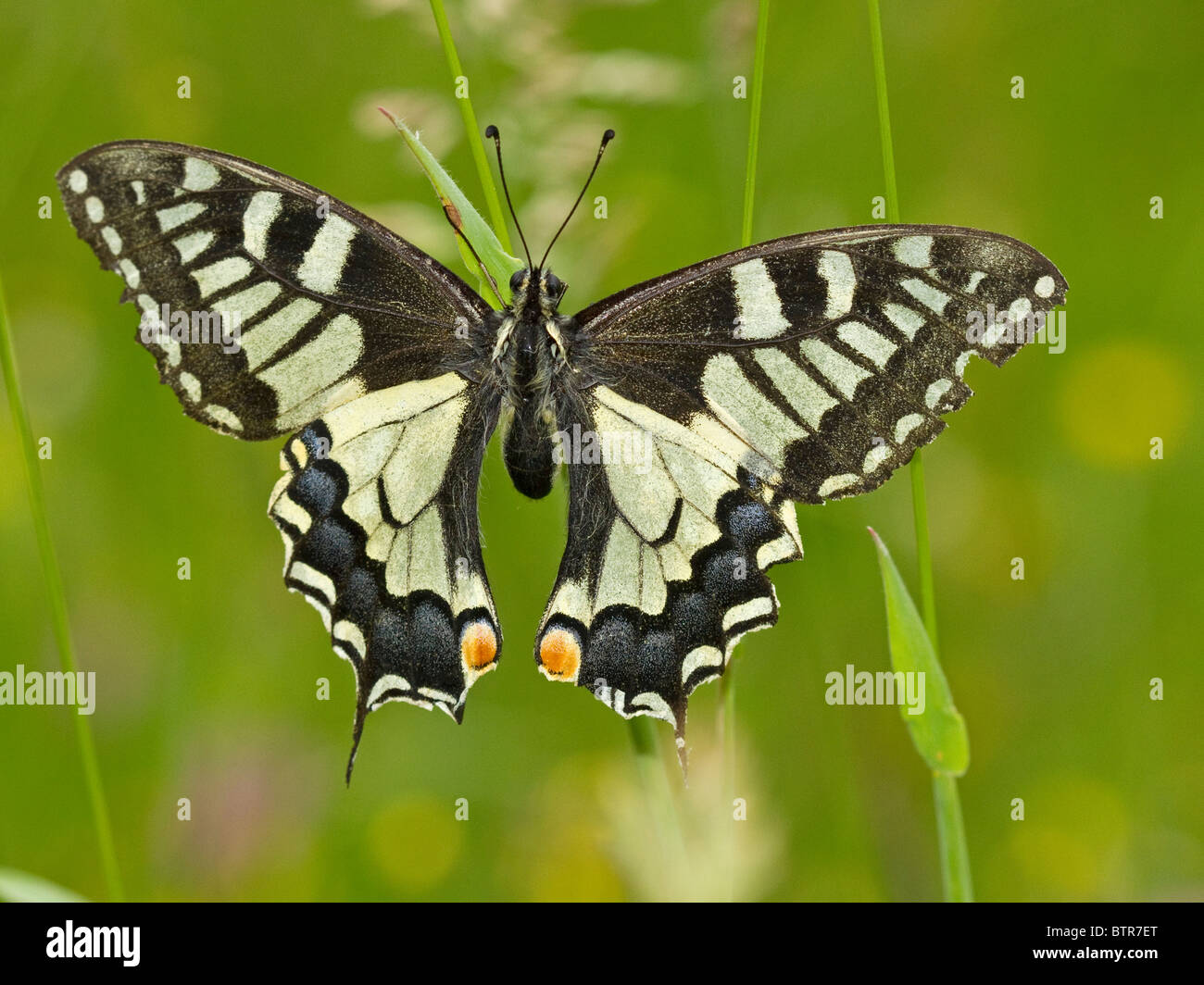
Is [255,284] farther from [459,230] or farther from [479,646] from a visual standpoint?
[479,646]

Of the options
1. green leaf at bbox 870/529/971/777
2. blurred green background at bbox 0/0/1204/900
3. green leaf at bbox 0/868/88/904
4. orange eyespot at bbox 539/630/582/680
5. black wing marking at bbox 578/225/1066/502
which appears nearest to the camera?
green leaf at bbox 870/529/971/777

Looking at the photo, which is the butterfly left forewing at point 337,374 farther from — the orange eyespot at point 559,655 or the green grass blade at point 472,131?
the green grass blade at point 472,131

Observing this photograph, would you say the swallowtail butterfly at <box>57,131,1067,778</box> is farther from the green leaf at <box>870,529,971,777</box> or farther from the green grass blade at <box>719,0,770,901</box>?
the green leaf at <box>870,529,971,777</box>

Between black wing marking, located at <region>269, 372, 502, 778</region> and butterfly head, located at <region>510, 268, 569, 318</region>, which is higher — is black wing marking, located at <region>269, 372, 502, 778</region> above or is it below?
below

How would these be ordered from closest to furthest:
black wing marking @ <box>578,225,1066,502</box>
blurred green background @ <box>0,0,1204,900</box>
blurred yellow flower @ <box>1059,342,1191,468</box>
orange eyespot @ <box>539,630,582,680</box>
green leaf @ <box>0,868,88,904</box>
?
green leaf @ <box>0,868,88,904</box> → black wing marking @ <box>578,225,1066,502</box> → orange eyespot @ <box>539,630,582,680</box> → blurred green background @ <box>0,0,1204,900</box> → blurred yellow flower @ <box>1059,342,1191,468</box>

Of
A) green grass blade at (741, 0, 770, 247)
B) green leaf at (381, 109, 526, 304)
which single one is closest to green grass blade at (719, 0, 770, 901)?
green grass blade at (741, 0, 770, 247)

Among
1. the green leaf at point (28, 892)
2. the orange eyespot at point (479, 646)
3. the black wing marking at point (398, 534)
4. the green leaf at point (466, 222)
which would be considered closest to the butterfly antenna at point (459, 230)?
the green leaf at point (466, 222)
